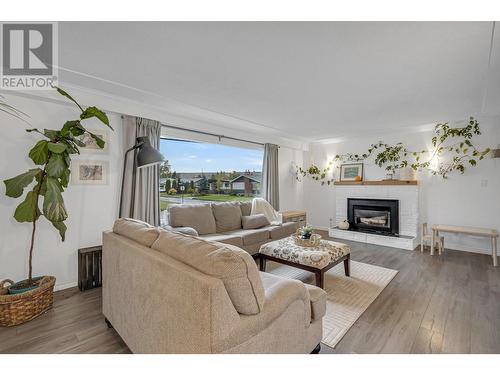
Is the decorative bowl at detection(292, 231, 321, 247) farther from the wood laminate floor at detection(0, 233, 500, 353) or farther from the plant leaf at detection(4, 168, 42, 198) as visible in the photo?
the plant leaf at detection(4, 168, 42, 198)

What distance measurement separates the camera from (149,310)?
Result: 1443mm

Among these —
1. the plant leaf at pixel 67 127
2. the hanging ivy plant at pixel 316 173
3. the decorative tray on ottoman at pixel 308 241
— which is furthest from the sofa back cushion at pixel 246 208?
the plant leaf at pixel 67 127

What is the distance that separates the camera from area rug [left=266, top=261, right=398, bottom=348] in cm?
209

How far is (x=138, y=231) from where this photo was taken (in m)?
1.79

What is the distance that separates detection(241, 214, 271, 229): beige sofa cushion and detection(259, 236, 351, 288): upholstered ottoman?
0.95 m

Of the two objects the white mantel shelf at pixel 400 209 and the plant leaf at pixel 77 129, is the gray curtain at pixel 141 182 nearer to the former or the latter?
the plant leaf at pixel 77 129

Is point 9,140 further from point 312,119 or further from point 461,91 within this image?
point 461,91

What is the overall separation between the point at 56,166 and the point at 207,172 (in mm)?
2655

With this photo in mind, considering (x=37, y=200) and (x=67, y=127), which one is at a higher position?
(x=67, y=127)

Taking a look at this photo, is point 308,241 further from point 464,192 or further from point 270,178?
point 464,192

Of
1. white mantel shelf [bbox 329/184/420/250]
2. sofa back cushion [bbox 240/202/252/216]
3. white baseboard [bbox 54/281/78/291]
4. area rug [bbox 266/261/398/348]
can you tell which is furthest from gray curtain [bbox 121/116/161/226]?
white mantel shelf [bbox 329/184/420/250]

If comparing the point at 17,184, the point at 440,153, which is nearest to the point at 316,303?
the point at 17,184

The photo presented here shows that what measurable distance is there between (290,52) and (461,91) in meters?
2.48
